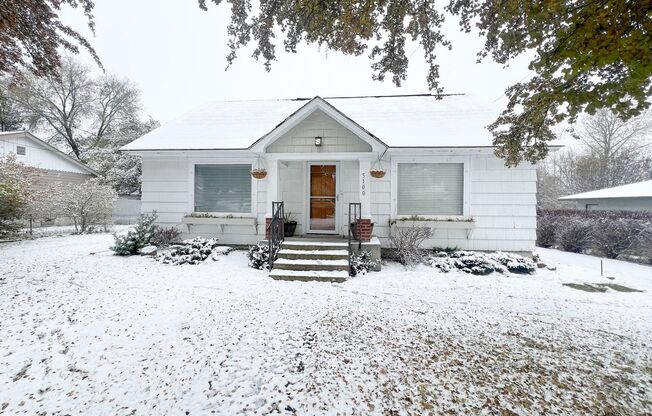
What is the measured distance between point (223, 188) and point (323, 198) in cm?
307

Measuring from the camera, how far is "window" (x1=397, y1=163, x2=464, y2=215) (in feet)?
24.5

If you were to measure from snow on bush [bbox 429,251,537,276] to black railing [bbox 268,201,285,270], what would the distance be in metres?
3.94

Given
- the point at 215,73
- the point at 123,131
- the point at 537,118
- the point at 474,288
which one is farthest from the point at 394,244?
the point at 215,73

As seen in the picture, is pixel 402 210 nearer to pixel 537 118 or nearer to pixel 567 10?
pixel 537 118

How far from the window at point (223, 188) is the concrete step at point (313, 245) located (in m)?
2.20

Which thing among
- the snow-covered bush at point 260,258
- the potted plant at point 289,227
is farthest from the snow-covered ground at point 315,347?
the potted plant at point 289,227

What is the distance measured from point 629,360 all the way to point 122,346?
18.9 ft

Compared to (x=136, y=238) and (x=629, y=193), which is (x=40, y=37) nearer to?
(x=136, y=238)

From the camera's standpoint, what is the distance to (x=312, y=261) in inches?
239

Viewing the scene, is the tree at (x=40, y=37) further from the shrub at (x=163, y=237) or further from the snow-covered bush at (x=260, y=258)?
the snow-covered bush at (x=260, y=258)

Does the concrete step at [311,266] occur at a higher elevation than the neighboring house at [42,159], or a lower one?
lower

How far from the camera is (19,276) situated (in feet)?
17.7

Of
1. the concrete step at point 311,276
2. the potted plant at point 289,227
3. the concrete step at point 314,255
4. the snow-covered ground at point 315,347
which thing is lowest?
the snow-covered ground at point 315,347

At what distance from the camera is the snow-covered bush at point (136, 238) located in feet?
23.9
